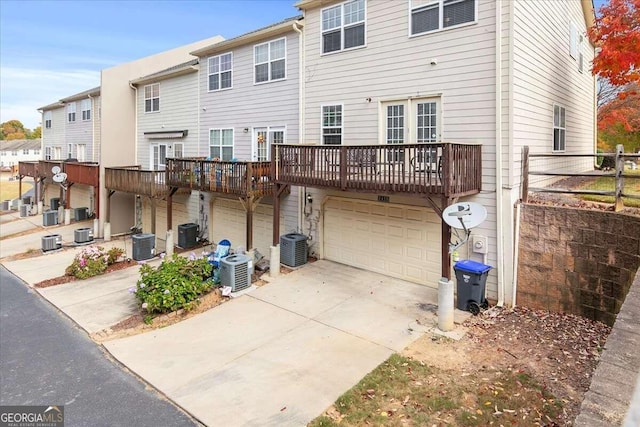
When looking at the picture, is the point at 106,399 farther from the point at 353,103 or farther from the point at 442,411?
the point at 353,103

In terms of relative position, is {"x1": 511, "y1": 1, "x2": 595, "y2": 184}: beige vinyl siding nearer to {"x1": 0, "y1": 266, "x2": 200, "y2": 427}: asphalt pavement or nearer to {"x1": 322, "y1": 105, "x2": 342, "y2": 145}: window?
{"x1": 322, "y1": 105, "x2": 342, "y2": 145}: window

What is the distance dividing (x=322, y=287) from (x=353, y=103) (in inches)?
217

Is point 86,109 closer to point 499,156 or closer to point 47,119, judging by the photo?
point 47,119

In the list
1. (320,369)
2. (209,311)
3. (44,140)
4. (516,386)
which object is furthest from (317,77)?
(44,140)

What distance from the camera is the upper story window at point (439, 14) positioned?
31.0ft

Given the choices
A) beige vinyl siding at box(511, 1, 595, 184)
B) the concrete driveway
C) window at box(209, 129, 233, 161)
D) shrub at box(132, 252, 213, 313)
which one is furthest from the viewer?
window at box(209, 129, 233, 161)

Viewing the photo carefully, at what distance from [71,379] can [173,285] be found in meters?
3.18

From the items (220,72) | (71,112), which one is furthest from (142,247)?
(71,112)

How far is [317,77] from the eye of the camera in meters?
12.7

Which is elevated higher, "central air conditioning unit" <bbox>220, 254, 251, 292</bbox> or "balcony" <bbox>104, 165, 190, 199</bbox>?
"balcony" <bbox>104, 165, 190, 199</bbox>

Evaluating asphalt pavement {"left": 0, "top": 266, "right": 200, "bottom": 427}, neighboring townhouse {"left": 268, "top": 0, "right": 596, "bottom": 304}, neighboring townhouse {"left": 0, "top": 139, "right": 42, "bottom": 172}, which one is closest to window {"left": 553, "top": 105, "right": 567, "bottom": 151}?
neighboring townhouse {"left": 268, "top": 0, "right": 596, "bottom": 304}

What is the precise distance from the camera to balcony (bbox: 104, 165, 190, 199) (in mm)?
17141
